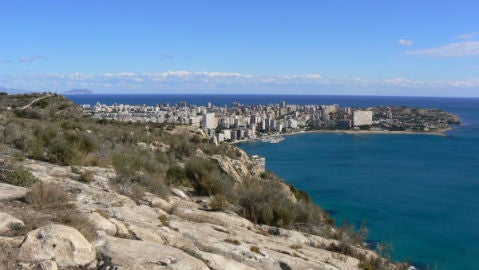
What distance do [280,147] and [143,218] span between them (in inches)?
2960

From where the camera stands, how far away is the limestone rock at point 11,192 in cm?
490

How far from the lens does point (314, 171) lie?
2029 inches

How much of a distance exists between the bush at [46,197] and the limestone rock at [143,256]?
1.13 metres

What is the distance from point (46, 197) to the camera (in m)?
4.81

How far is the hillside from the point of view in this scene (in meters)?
3.47

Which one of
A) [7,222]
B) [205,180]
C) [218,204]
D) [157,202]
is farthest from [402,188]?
[7,222]

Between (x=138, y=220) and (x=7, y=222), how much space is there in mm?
1481

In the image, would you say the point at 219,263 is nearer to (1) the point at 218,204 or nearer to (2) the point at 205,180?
(1) the point at 218,204

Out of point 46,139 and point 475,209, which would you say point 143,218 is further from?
point 475,209

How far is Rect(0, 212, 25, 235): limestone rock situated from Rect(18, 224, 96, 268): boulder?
1.30 ft

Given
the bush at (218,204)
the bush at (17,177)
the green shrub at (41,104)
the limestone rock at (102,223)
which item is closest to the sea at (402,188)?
the bush at (218,204)

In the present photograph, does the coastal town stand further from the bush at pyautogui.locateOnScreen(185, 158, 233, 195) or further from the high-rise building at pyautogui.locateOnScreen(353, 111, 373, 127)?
the bush at pyautogui.locateOnScreen(185, 158, 233, 195)

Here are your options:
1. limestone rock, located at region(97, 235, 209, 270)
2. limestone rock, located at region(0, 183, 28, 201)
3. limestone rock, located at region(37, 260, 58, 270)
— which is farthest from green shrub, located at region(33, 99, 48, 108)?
limestone rock, located at region(37, 260, 58, 270)

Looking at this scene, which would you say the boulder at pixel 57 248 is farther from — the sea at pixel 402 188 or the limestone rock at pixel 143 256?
the sea at pixel 402 188
